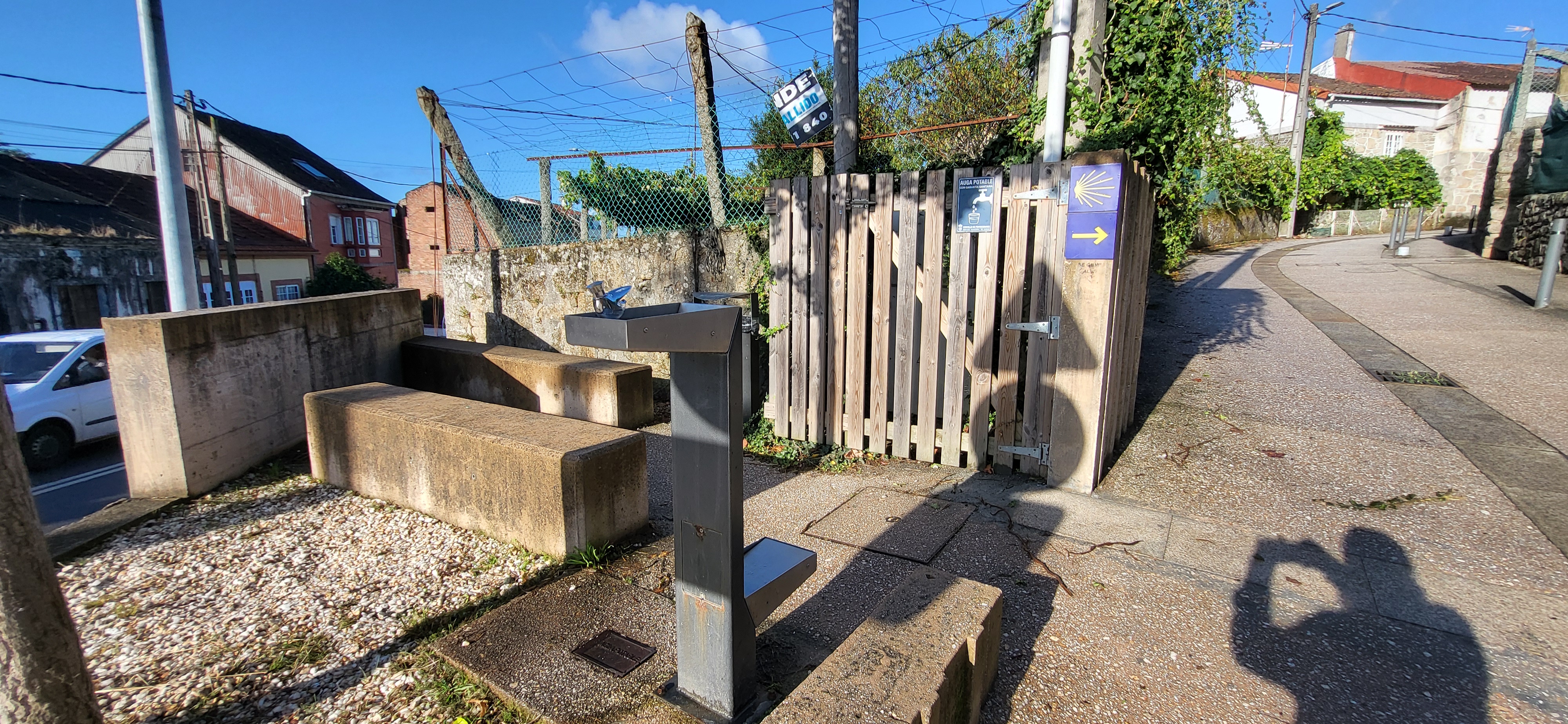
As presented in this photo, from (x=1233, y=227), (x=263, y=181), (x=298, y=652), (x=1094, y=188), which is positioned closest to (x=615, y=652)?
(x=298, y=652)

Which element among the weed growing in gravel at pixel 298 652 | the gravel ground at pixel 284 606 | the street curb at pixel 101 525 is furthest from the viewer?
the street curb at pixel 101 525

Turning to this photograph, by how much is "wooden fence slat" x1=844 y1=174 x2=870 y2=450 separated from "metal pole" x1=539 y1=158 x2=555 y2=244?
169 inches

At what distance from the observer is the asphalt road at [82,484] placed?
5902 millimetres

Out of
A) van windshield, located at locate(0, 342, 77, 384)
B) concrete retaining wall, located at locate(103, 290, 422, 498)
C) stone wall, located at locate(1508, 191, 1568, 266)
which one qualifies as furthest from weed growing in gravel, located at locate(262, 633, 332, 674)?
stone wall, located at locate(1508, 191, 1568, 266)

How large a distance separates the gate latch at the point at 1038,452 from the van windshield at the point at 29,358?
32.9ft

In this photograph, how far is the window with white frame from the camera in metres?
30.5

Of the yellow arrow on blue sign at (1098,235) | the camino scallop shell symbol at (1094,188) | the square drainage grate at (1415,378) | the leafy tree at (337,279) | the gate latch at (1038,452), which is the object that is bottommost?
the leafy tree at (337,279)

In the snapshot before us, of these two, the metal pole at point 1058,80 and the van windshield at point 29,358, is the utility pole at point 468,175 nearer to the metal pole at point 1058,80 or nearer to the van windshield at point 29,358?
the van windshield at point 29,358

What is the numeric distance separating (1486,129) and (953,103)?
32962 mm

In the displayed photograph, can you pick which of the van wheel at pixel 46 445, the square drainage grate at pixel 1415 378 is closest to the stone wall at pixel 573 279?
the van wheel at pixel 46 445

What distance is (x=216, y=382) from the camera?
14.4 feet

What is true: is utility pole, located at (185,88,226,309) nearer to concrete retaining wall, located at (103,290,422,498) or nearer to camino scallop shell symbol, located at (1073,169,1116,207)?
concrete retaining wall, located at (103,290,422,498)

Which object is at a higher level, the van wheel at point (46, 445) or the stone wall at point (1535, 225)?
the stone wall at point (1535, 225)

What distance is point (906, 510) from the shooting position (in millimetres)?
3879
